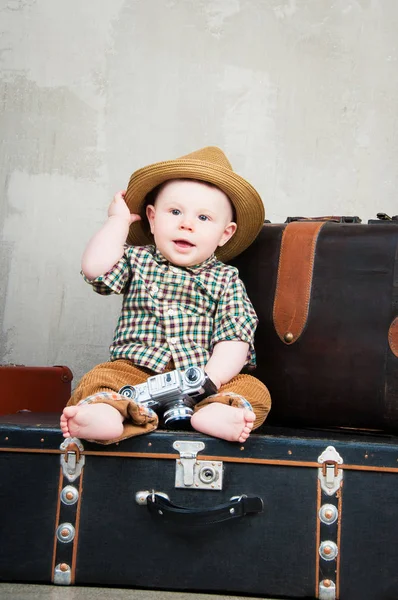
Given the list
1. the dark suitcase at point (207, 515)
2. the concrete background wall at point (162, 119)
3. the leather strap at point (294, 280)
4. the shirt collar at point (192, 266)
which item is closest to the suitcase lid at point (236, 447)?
the dark suitcase at point (207, 515)

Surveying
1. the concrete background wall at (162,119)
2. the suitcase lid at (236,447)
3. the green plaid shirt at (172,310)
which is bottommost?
the suitcase lid at (236,447)

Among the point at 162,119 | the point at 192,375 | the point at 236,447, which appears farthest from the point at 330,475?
the point at 162,119

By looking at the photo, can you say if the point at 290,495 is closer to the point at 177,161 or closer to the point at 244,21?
the point at 177,161

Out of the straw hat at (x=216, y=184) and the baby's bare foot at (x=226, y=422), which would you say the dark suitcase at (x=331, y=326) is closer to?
the straw hat at (x=216, y=184)

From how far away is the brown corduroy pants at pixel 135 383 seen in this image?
1.34 metres

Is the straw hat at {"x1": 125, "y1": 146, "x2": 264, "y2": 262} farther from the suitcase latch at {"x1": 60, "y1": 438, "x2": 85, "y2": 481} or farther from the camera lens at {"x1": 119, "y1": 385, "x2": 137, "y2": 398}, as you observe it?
the suitcase latch at {"x1": 60, "y1": 438, "x2": 85, "y2": 481}

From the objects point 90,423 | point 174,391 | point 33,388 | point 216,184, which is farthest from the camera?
point 33,388

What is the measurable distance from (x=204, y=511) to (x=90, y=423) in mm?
240

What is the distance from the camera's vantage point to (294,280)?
162cm

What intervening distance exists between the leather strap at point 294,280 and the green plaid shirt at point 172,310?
0.06 metres

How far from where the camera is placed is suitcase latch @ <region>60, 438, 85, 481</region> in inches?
53.2

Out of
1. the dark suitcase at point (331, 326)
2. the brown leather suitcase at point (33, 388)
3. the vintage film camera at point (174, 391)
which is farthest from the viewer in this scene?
the brown leather suitcase at point (33, 388)

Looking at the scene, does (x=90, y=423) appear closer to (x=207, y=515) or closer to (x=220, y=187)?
(x=207, y=515)

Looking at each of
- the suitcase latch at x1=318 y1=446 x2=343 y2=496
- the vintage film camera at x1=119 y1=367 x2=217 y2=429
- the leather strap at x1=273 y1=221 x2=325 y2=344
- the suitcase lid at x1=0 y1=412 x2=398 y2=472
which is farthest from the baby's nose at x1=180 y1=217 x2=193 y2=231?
the suitcase latch at x1=318 y1=446 x2=343 y2=496
